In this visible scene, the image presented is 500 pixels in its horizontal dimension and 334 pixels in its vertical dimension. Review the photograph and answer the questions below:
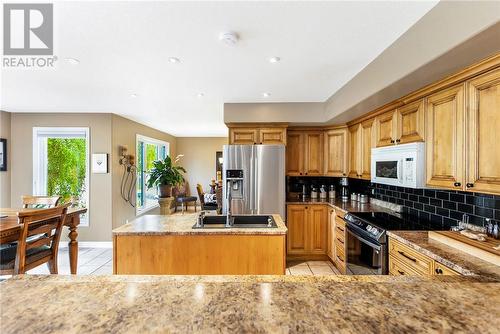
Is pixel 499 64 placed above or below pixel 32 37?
below

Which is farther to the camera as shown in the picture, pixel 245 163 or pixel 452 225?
pixel 245 163

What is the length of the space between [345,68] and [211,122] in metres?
3.76

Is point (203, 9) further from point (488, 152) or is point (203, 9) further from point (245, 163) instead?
point (245, 163)

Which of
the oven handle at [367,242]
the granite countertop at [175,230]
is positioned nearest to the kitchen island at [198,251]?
the granite countertop at [175,230]

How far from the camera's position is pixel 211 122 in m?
5.70

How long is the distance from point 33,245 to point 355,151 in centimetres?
407

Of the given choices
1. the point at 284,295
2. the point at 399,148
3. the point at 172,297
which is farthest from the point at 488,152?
the point at 172,297

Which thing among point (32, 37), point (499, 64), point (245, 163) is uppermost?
point (32, 37)

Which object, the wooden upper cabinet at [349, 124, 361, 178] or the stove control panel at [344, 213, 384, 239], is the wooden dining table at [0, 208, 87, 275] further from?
the wooden upper cabinet at [349, 124, 361, 178]

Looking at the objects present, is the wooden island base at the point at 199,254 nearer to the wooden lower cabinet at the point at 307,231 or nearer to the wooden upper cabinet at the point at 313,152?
the wooden lower cabinet at the point at 307,231

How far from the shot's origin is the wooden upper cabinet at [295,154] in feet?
13.7

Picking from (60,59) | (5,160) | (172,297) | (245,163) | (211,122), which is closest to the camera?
(172,297)

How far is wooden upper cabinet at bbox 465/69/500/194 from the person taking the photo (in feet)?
5.00

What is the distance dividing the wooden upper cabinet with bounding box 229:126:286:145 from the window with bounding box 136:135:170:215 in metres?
2.72
